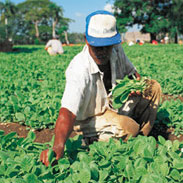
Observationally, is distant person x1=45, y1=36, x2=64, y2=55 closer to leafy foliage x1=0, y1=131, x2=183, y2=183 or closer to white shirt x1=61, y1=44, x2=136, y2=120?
white shirt x1=61, y1=44, x2=136, y2=120

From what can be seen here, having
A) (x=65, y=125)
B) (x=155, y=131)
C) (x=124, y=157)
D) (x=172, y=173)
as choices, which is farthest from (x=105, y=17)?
(x=155, y=131)

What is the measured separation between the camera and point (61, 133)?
190 cm

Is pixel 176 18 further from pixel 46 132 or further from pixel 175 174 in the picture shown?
pixel 175 174

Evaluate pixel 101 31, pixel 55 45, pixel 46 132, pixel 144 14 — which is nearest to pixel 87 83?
pixel 101 31

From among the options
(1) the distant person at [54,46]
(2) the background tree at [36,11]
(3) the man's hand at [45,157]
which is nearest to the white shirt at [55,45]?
(1) the distant person at [54,46]

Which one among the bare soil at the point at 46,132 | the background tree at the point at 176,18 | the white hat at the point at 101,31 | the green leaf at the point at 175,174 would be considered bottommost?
the bare soil at the point at 46,132

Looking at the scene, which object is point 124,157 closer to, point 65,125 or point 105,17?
point 65,125

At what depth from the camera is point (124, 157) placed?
6.53 ft

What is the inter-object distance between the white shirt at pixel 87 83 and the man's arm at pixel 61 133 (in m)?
0.06

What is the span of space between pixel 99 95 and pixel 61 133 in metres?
0.85

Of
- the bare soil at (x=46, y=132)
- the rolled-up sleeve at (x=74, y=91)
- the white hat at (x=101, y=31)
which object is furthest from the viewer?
the bare soil at (x=46, y=132)

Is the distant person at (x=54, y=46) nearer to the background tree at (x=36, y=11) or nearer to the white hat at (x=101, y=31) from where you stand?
the white hat at (x=101, y=31)

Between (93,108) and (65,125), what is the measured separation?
812 mm

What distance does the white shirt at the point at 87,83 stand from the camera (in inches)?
84.1
